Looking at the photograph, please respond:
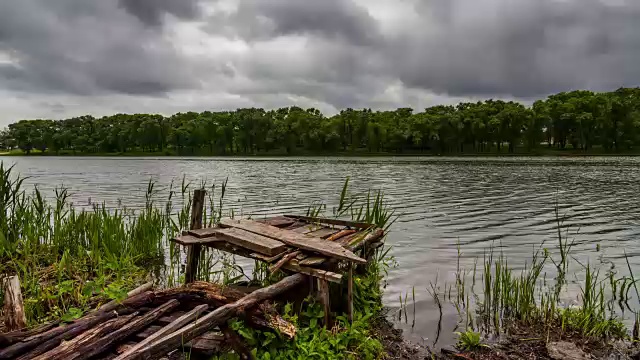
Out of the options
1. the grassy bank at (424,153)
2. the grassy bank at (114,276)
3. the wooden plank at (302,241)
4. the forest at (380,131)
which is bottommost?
the grassy bank at (114,276)

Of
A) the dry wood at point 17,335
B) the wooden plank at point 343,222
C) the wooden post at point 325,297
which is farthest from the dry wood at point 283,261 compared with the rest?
the dry wood at point 17,335

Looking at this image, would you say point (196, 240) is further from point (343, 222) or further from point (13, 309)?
point (343, 222)

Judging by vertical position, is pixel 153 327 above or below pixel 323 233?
below

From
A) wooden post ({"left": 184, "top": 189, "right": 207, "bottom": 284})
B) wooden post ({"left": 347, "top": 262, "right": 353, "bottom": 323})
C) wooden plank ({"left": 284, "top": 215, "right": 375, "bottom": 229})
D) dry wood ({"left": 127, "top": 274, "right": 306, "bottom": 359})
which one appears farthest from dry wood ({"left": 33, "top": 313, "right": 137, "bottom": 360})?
wooden plank ({"left": 284, "top": 215, "right": 375, "bottom": 229})

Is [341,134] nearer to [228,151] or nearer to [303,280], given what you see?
[228,151]

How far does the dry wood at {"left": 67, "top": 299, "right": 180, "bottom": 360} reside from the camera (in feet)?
13.9

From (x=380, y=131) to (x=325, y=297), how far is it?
109821 millimetres

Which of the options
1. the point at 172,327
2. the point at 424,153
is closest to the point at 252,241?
the point at 172,327

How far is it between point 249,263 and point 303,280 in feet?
14.3

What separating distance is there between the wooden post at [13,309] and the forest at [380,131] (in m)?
105

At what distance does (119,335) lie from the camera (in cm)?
456

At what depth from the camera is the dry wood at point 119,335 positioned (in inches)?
167

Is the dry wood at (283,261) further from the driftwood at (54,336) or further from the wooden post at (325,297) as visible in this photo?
the driftwood at (54,336)

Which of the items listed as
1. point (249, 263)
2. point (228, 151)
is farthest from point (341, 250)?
point (228, 151)
